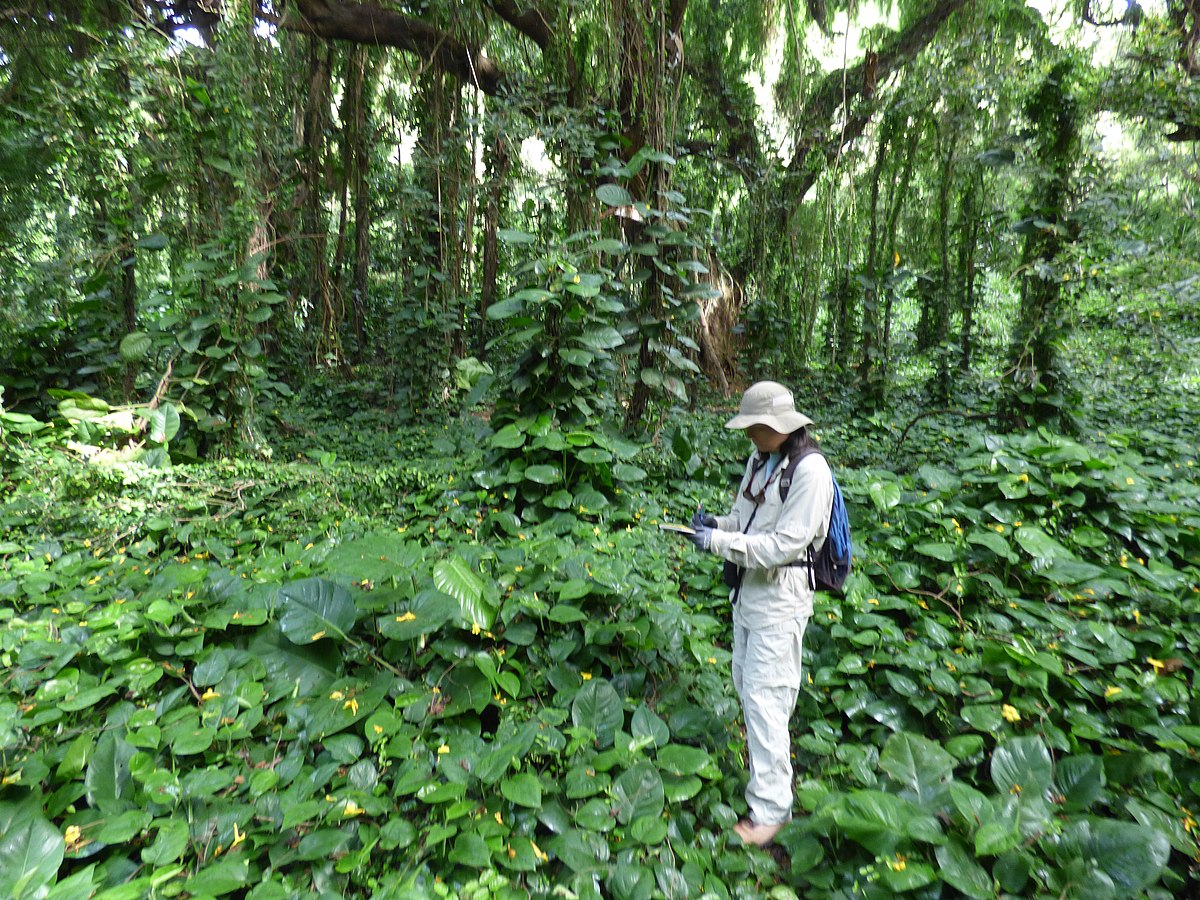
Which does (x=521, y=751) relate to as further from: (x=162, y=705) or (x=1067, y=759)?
(x=1067, y=759)

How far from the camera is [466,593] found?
6.96ft

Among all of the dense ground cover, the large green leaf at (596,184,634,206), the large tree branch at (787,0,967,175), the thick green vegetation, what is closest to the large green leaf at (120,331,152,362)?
the thick green vegetation

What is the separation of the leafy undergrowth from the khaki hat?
0.85 meters

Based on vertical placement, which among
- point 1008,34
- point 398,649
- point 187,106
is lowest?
point 398,649

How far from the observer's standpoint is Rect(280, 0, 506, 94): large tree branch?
4.71m

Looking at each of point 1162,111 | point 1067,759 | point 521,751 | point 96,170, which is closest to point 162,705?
point 521,751

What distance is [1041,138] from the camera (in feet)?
13.8

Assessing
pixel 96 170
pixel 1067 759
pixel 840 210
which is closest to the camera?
pixel 1067 759

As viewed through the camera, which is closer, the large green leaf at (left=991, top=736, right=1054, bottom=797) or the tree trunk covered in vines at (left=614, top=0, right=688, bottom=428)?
the large green leaf at (left=991, top=736, right=1054, bottom=797)

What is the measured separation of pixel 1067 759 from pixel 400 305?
6.29 meters

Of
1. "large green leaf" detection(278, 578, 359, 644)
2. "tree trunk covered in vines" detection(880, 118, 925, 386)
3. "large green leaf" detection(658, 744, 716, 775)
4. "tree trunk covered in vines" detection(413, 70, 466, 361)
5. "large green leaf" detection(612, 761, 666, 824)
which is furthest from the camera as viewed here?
"tree trunk covered in vines" detection(880, 118, 925, 386)

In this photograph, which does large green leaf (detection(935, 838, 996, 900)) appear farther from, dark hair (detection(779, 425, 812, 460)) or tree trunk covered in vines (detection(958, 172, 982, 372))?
tree trunk covered in vines (detection(958, 172, 982, 372))

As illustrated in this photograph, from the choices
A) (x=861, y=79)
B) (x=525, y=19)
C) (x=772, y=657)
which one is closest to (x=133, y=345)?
(x=525, y=19)

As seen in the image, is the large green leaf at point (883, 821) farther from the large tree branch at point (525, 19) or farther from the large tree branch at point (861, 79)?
the large tree branch at point (861, 79)
